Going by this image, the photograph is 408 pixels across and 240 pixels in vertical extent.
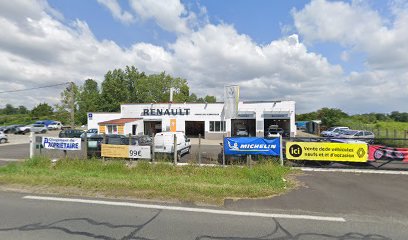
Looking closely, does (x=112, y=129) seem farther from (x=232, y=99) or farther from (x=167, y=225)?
(x=167, y=225)

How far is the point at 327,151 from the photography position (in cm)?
1171

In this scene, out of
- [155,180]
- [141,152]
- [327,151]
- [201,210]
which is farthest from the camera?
[141,152]

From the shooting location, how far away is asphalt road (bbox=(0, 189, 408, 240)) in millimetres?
4629

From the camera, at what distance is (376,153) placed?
11.6 m

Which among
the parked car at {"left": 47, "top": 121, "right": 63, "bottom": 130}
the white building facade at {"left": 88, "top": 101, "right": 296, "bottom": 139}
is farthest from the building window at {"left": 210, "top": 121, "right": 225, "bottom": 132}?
the parked car at {"left": 47, "top": 121, "right": 63, "bottom": 130}

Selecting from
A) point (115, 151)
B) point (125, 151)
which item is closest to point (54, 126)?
point (115, 151)

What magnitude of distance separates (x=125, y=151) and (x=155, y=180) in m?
4.66

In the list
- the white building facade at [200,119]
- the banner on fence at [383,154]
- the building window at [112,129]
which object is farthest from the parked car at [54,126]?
the banner on fence at [383,154]

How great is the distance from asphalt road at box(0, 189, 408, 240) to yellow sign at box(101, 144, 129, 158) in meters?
6.45

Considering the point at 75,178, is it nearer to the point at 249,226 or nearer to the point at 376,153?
the point at 249,226

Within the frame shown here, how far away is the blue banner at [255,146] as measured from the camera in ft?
39.5

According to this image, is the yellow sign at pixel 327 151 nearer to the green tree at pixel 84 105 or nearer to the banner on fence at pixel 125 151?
the banner on fence at pixel 125 151

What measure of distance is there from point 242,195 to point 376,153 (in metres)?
8.05

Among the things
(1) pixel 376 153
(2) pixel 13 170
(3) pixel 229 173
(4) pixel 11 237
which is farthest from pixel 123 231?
(1) pixel 376 153
